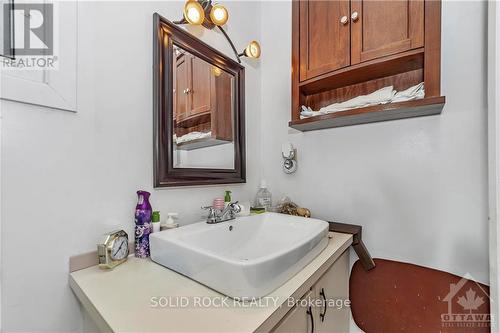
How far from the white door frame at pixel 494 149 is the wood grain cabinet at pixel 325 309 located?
52 cm

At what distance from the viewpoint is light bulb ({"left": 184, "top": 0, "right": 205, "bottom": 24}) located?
928 mm

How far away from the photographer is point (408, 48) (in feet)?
2.96

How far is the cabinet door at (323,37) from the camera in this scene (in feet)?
3.48

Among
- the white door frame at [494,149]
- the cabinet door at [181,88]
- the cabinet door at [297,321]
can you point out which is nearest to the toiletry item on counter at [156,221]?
the cabinet door at [181,88]

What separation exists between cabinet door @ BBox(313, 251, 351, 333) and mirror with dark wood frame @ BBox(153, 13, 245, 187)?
2.19 feet

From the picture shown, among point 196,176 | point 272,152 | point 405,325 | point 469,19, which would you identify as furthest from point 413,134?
point 196,176

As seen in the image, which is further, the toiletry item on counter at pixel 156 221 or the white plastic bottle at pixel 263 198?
the white plastic bottle at pixel 263 198

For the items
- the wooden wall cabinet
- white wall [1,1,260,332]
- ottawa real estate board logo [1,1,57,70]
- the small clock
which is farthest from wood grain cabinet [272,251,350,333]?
ottawa real estate board logo [1,1,57,70]

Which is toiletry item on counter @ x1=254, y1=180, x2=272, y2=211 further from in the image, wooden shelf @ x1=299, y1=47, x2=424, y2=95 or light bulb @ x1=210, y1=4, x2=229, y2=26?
light bulb @ x1=210, y1=4, x2=229, y2=26

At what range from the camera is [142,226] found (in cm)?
79

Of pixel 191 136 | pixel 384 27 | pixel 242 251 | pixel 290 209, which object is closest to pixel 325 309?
pixel 242 251

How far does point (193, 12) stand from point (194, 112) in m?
0.41

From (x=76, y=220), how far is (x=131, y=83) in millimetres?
510

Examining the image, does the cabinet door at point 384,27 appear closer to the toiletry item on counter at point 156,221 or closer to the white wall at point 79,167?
the white wall at point 79,167
